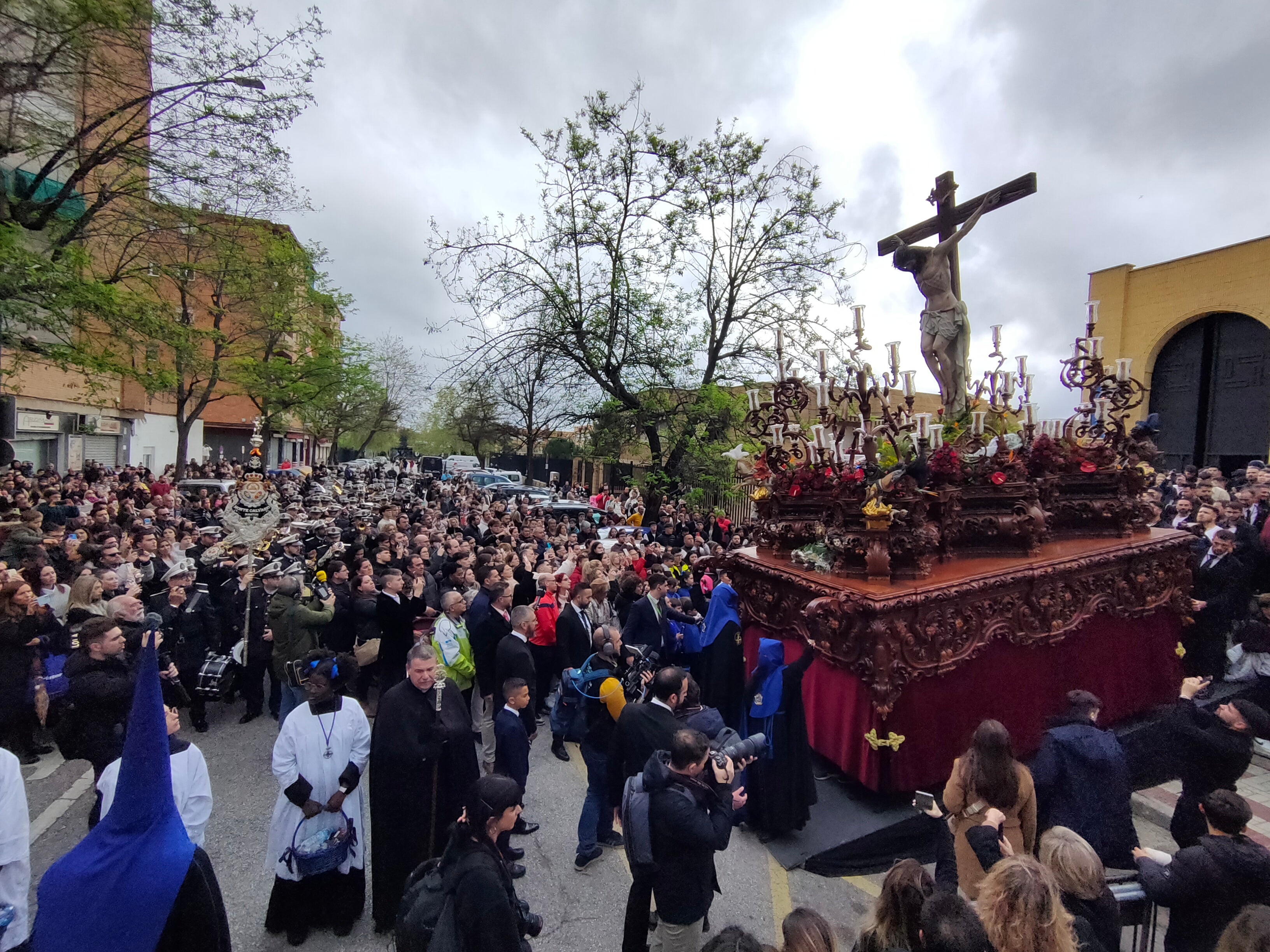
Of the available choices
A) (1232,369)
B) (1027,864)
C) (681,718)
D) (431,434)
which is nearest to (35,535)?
(681,718)

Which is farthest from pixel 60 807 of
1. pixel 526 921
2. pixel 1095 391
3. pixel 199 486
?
pixel 199 486

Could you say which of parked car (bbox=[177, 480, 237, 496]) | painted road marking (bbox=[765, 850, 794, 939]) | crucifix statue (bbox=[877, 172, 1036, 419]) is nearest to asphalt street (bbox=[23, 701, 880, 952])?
painted road marking (bbox=[765, 850, 794, 939])

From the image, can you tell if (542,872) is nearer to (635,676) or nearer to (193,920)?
(635,676)

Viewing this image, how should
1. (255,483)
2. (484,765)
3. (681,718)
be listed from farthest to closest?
(255,483) < (484,765) < (681,718)

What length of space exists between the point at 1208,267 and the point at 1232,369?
2.86 metres

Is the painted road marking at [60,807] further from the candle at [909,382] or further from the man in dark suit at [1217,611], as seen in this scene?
the man in dark suit at [1217,611]

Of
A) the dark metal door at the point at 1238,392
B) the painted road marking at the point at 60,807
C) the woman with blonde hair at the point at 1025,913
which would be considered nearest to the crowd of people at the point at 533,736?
the woman with blonde hair at the point at 1025,913

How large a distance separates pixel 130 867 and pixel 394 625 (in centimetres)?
451

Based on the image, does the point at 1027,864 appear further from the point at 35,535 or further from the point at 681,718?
the point at 35,535

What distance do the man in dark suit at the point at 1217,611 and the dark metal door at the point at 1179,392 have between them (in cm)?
1282

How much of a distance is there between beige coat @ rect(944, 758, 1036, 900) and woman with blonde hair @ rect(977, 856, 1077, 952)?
1.17m

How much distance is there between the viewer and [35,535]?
29.8 ft

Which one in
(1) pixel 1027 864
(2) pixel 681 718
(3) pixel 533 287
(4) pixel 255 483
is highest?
(3) pixel 533 287

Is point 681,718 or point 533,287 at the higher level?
point 533,287
